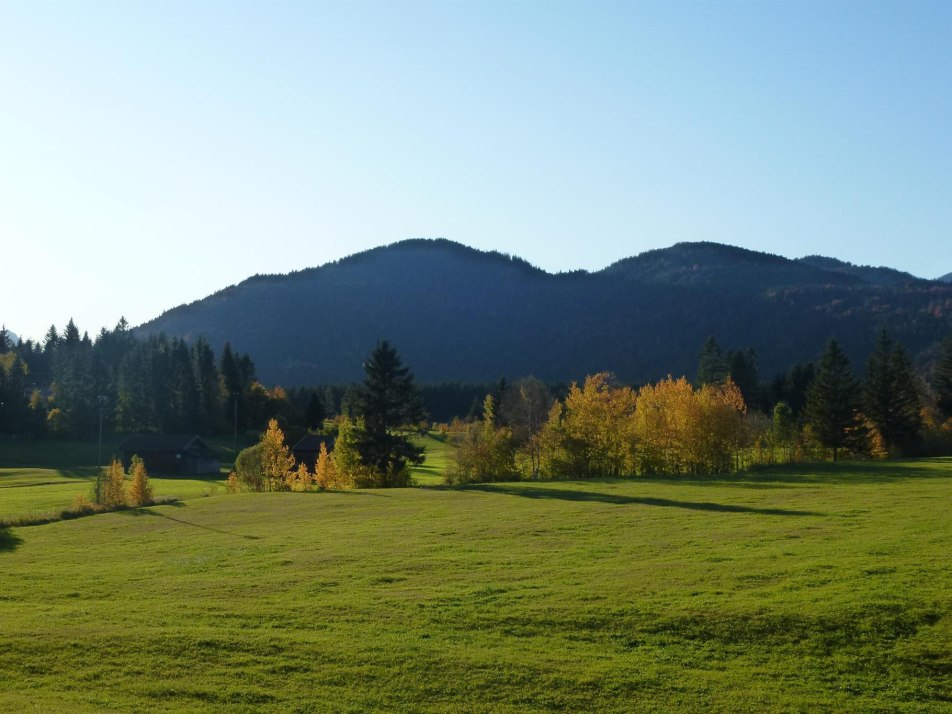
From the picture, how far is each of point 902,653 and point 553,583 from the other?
33.3 feet

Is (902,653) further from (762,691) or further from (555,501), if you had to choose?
(555,501)

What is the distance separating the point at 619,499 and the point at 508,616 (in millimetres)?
26740

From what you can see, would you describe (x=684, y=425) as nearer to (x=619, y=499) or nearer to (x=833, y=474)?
(x=833, y=474)

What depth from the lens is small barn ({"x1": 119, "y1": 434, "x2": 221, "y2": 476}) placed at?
107125mm

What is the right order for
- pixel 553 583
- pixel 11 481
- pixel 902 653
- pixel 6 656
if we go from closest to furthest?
1. pixel 902 653
2. pixel 6 656
3. pixel 553 583
4. pixel 11 481

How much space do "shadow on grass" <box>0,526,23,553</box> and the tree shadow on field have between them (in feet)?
90.8

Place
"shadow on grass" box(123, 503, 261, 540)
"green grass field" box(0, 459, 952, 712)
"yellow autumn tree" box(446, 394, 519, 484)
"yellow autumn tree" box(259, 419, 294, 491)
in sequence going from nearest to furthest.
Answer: "green grass field" box(0, 459, 952, 712) < "shadow on grass" box(123, 503, 261, 540) < "yellow autumn tree" box(446, 394, 519, 484) < "yellow autumn tree" box(259, 419, 294, 491)

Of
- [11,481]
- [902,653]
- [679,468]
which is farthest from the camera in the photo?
[11,481]

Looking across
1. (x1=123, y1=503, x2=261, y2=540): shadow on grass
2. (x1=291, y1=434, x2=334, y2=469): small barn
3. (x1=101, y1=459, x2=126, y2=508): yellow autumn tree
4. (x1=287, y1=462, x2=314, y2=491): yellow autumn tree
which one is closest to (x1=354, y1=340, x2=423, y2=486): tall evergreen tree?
(x1=287, y1=462, x2=314, y2=491): yellow autumn tree

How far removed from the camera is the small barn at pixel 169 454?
10712cm

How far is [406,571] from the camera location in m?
29.5

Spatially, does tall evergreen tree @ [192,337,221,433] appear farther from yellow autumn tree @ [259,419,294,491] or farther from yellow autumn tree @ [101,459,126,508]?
yellow autumn tree @ [101,459,126,508]

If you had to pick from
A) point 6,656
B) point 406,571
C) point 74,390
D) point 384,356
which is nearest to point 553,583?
point 406,571

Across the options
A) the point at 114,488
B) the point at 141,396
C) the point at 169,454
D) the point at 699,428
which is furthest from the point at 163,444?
the point at 699,428
